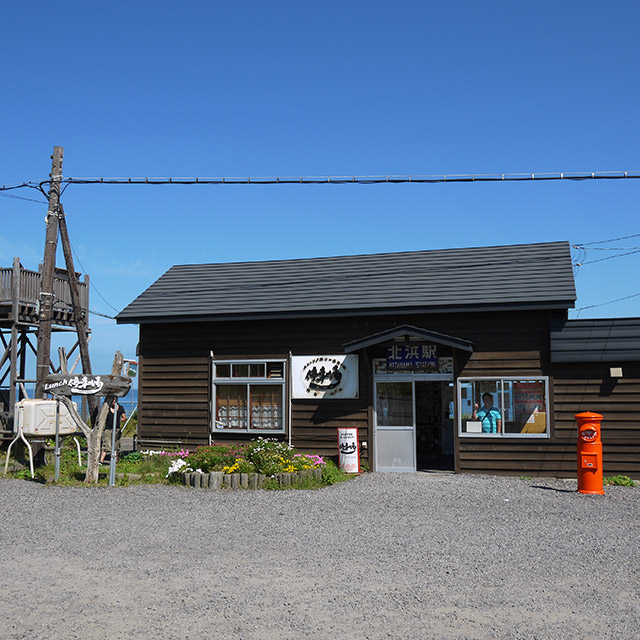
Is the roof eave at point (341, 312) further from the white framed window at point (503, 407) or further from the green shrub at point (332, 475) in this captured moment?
the green shrub at point (332, 475)

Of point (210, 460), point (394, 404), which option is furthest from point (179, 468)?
point (394, 404)

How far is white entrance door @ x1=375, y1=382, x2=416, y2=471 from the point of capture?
51.9 ft

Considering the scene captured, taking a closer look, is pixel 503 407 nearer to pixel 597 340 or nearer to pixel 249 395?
pixel 597 340

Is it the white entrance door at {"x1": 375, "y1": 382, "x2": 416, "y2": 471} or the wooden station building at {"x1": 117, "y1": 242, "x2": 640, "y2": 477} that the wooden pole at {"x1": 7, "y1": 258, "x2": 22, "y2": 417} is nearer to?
the wooden station building at {"x1": 117, "y1": 242, "x2": 640, "y2": 477}

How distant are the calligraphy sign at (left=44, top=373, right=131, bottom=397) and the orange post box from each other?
852cm

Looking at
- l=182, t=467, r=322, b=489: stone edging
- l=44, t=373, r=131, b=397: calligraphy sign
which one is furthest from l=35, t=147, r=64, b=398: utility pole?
l=182, t=467, r=322, b=489: stone edging

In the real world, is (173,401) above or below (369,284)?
below

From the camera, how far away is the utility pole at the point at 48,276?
17281 mm

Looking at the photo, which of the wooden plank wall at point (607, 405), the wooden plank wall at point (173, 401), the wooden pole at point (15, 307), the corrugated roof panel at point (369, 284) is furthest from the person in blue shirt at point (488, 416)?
the wooden pole at point (15, 307)

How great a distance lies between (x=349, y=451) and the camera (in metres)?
15.6

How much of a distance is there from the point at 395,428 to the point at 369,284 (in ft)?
11.5

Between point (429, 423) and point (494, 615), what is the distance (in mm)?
15096

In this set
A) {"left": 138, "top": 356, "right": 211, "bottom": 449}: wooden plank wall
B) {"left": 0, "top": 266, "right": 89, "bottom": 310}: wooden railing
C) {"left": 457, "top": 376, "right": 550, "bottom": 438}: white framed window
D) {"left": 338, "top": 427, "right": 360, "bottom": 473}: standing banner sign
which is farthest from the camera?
{"left": 0, "top": 266, "right": 89, "bottom": 310}: wooden railing

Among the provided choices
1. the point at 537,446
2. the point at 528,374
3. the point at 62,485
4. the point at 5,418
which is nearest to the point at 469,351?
the point at 528,374
